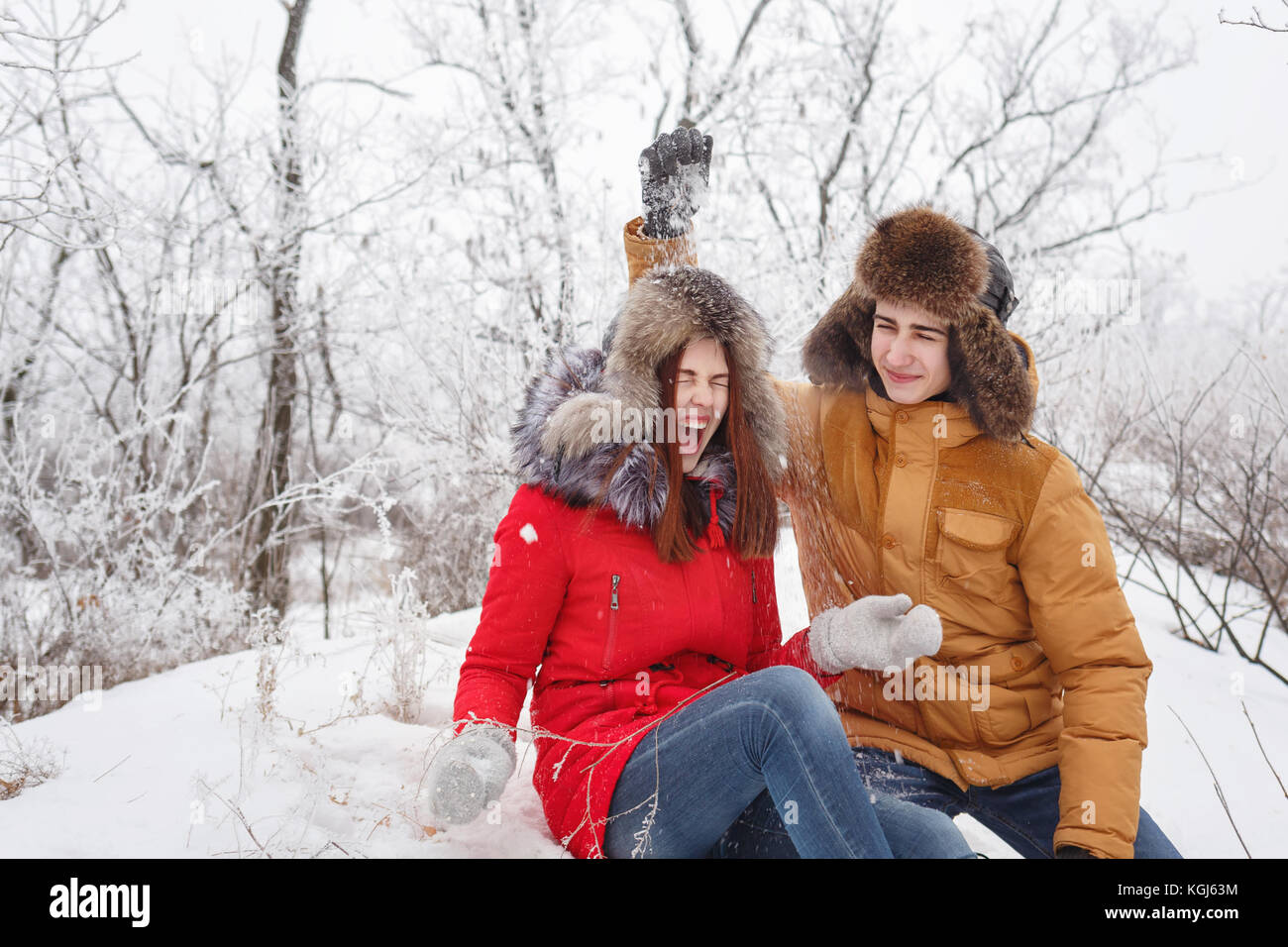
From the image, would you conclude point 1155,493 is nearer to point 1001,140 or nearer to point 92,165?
point 1001,140

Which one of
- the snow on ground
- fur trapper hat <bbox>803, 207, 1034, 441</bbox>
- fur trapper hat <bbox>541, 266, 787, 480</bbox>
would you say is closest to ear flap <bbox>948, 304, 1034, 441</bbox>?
fur trapper hat <bbox>803, 207, 1034, 441</bbox>

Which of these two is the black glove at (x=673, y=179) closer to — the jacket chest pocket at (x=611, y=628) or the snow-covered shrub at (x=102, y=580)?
the jacket chest pocket at (x=611, y=628)

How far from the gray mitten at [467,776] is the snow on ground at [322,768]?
0.33m

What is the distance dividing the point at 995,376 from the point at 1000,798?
1.04m

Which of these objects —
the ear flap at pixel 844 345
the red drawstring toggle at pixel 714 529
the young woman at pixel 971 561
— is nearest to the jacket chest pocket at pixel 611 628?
the red drawstring toggle at pixel 714 529

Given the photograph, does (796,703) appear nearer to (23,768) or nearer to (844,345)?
(844,345)

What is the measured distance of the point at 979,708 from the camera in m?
1.98

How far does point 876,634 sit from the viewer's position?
6.38 feet

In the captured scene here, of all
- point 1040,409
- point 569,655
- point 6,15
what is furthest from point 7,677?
point 1040,409

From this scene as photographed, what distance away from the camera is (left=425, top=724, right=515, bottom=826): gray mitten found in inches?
61.2

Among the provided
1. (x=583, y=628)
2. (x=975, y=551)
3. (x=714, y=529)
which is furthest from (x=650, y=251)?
(x=975, y=551)

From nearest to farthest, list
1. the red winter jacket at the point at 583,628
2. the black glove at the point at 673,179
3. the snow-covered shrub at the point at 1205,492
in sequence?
the red winter jacket at the point at 583,628 → the black glove at the point at 673,179 → the snow-covered shrub at the point at 1205,492

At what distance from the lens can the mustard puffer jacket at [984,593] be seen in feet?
6.23

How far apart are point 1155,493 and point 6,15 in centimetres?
854
